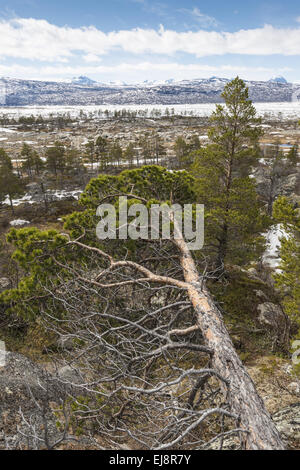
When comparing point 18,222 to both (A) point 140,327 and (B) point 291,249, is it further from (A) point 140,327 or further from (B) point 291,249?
(A) point 140,327

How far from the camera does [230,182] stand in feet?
37.3

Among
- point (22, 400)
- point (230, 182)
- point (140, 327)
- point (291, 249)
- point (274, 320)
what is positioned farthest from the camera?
point (230, 182)

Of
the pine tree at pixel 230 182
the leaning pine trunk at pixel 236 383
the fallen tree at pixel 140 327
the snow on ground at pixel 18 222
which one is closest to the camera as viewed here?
the leaning pine trunk at pixel 236 383

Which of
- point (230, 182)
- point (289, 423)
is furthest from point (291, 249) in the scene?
point (230, 182)

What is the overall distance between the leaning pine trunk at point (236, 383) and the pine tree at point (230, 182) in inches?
234

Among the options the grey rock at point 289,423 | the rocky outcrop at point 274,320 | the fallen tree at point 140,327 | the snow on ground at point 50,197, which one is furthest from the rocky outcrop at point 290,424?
the snow on ground at point 50,197

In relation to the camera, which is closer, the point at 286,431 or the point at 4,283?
the point at 286,431

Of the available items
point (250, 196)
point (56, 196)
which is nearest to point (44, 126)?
point (56, 196)

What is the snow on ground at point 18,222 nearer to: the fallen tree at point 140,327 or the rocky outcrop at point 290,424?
the fallen tree at point 140,327

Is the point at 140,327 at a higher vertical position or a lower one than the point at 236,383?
higher

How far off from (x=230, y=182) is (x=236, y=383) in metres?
9.38

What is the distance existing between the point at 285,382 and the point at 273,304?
503 cm

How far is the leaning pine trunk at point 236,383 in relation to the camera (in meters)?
2.86
